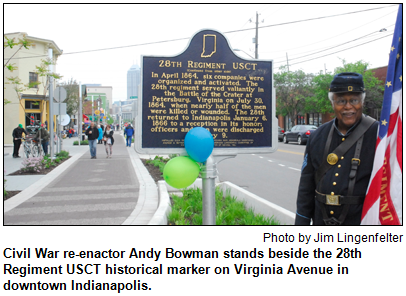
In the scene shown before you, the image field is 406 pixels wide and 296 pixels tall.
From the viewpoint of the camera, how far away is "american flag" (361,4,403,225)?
2.34 metres

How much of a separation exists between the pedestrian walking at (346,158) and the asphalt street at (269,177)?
4.62 metres

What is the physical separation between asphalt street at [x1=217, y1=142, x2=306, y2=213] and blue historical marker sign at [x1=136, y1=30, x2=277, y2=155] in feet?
11.9

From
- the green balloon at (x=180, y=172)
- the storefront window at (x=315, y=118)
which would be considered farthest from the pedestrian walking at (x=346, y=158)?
the storefront window at (x=315, y=118)

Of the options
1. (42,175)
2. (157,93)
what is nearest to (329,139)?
(157,93)

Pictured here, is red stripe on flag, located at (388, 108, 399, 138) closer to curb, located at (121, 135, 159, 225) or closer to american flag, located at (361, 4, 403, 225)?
american flag, located at (361, 4, 403, 225)

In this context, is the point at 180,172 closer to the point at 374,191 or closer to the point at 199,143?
the point at 199,143

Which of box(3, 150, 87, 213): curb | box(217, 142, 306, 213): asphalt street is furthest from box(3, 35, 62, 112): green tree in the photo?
box(217, 142, 306, 213): asphalt street

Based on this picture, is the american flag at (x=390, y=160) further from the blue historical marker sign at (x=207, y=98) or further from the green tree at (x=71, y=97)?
the green tree at (x=71, y=97)

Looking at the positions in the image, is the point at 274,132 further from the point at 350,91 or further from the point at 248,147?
the point at 350,91

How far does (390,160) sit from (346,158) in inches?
11.1

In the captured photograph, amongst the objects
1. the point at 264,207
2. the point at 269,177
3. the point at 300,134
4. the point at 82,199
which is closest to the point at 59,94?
the point at 82,199

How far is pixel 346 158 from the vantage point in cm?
252

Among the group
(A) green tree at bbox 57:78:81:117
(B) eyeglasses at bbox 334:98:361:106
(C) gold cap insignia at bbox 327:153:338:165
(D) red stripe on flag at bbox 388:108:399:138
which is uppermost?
(A) green tree at bbox 57:78:81:117

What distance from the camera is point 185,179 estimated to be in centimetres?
358
